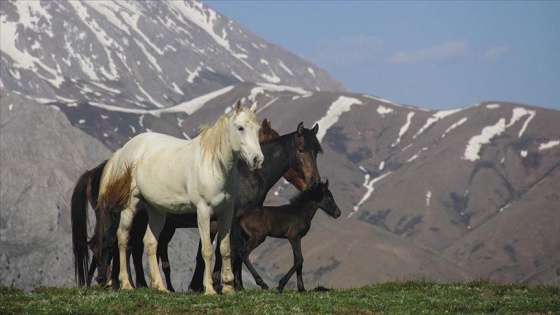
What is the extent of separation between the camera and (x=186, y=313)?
1769 centimetres

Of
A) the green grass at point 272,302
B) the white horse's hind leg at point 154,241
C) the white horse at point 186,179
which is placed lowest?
the green grass at point 272,302

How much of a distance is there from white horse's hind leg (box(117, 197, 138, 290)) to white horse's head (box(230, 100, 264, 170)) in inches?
131

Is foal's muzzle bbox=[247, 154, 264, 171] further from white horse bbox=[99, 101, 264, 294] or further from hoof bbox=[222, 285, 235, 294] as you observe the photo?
hoof bbox=[222, 285, 235, 294]

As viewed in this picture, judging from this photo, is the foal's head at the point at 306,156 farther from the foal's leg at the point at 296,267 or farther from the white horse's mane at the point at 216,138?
the white horse's mane at the point at 216,138

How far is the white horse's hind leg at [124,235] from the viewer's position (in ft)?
73.1

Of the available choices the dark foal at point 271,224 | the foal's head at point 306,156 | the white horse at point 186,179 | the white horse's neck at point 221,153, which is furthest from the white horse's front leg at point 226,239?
the foal's head at point 306,156

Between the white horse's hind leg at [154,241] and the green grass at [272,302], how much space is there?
61cm

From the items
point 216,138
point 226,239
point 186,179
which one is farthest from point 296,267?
point 216,138

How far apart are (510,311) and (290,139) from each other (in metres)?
7.09

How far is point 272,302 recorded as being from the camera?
62.9 feet

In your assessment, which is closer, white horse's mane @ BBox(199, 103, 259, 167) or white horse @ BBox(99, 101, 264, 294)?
white horse @ BBox(99, 101, 264, 294)

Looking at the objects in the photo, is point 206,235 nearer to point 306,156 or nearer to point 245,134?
point 245,134

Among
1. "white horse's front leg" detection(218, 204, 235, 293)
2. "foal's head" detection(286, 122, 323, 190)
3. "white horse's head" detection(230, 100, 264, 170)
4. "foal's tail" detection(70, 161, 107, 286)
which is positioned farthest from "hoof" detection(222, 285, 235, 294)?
"foal's tail" detection(70, 161, 107, 286)

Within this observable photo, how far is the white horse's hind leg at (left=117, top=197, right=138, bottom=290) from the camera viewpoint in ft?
73.1
